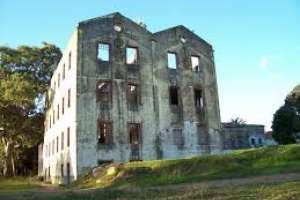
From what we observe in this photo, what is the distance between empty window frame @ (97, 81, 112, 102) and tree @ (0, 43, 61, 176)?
12040mm

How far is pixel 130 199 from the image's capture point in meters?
12.6

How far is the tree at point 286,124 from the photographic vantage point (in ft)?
134

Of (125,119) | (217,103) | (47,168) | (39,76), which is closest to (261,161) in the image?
(125,119)

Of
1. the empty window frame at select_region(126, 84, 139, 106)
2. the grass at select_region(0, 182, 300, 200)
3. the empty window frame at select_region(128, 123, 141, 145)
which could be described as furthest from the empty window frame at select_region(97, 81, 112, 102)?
the grass at select_region(0, 182, 300, 200)

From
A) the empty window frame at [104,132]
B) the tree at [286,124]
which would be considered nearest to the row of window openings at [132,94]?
the empty window frame at [104,132]

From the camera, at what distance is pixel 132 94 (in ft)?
108

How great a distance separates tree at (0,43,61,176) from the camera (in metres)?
41.2

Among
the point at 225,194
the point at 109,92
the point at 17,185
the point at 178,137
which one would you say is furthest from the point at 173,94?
the point at 225,194

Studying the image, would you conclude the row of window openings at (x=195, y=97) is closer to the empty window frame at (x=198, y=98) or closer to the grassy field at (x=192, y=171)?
the empty window frame at (x=198, y=98)

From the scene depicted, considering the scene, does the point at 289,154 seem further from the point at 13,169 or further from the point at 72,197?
the point at 13,169

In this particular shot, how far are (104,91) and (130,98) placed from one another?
213 centimetres

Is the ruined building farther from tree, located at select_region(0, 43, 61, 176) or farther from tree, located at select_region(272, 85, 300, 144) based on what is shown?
tree, located at select_region(272, 85, 300, 144)

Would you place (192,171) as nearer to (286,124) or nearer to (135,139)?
(135,139)

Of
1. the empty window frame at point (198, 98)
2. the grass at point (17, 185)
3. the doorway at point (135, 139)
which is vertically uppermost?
the empty window frame at point (198, 98)
